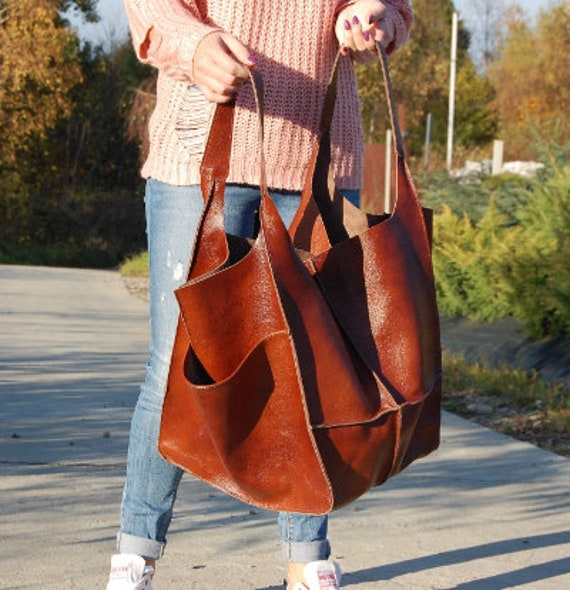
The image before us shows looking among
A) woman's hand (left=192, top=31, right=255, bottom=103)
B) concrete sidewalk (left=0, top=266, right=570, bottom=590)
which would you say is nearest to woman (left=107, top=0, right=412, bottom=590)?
woman's hand (left=192, top=31, right=255, bottom=103)

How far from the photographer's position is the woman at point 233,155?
2996mm

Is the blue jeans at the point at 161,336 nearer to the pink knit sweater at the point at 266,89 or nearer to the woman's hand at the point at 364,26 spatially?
the pink knit sweater at the point at 266,89

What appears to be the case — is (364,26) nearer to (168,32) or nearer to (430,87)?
(168,32)

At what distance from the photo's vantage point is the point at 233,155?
3.02m

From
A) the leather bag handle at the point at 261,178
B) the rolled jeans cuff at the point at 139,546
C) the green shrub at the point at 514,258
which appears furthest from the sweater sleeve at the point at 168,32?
the green shrub at the point at 514,258

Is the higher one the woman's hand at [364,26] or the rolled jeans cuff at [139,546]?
the woman's hand at [364,26]

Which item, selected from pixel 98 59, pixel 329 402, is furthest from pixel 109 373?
pixel 98 59

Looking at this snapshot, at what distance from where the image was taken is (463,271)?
988 cm

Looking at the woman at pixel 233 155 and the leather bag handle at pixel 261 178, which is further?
the woman at pixel 233 155

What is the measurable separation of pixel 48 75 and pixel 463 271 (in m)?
21.5

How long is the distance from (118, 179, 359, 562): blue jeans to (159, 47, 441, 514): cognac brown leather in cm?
22

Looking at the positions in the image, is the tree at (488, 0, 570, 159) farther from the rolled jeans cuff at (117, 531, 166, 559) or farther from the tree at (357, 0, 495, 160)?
the rolled jeans cuff at (117, 531, 166, 559)

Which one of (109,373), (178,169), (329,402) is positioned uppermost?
(178,169)

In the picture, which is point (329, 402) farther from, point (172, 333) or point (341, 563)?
point (341, 563)
